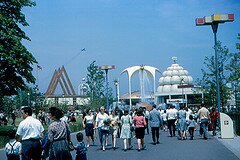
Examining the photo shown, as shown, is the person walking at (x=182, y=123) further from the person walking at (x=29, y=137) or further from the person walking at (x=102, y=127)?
the person walking at (x=29, y=137)

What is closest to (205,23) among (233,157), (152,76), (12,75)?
(233,157)

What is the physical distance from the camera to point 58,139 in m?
8.65

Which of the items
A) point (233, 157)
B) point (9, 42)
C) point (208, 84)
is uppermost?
point (9, 42)

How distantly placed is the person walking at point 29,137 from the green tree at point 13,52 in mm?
18703

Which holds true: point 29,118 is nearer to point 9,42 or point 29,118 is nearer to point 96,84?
point 9,42

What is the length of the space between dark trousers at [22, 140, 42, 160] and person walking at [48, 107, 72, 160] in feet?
3.41

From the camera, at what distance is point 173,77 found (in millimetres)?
119938

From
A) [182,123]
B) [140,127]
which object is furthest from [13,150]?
[182,123]

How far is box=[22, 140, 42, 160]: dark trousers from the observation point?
9477 millimetres

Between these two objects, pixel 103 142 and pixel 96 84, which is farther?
pixel 96 84

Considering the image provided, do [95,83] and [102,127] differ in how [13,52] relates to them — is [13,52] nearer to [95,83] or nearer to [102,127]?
[102,127]

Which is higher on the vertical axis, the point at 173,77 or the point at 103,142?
the point at 173,77

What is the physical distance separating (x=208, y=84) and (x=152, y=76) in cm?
9034

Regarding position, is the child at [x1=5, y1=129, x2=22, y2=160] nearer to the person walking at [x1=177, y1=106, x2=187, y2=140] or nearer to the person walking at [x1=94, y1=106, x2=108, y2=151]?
the person walking at [x1=94, y1=106, x2=108, y2=151]
